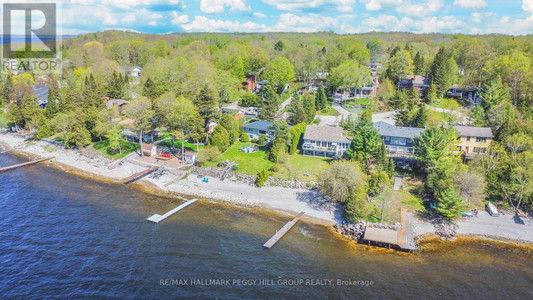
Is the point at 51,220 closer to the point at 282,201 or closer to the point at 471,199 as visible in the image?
the point at 282,201

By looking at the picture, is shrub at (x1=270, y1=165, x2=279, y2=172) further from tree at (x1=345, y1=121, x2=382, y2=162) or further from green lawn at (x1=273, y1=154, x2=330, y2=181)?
tree at (x1=345, y1=121, x2=382, y2=162)

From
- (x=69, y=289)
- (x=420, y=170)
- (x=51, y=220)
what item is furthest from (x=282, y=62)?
(x=69, y=289)

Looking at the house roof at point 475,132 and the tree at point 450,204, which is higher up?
the house roof at point 475,132

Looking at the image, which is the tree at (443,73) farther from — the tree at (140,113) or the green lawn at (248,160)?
the tree at (140,113)

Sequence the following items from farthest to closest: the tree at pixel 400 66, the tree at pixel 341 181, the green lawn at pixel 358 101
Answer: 1. the tree at pixel 400 66
2. the green lawn at pixel 358 101
3. the tree at pixel 341 181

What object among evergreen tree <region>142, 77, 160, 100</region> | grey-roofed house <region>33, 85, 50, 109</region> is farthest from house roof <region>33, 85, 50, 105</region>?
evergreen tree <region>142, 77, 160, 100</region>

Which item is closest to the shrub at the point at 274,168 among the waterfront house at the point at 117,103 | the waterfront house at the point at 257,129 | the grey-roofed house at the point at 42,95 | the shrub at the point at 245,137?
the waterfront house at the point at 257,129
